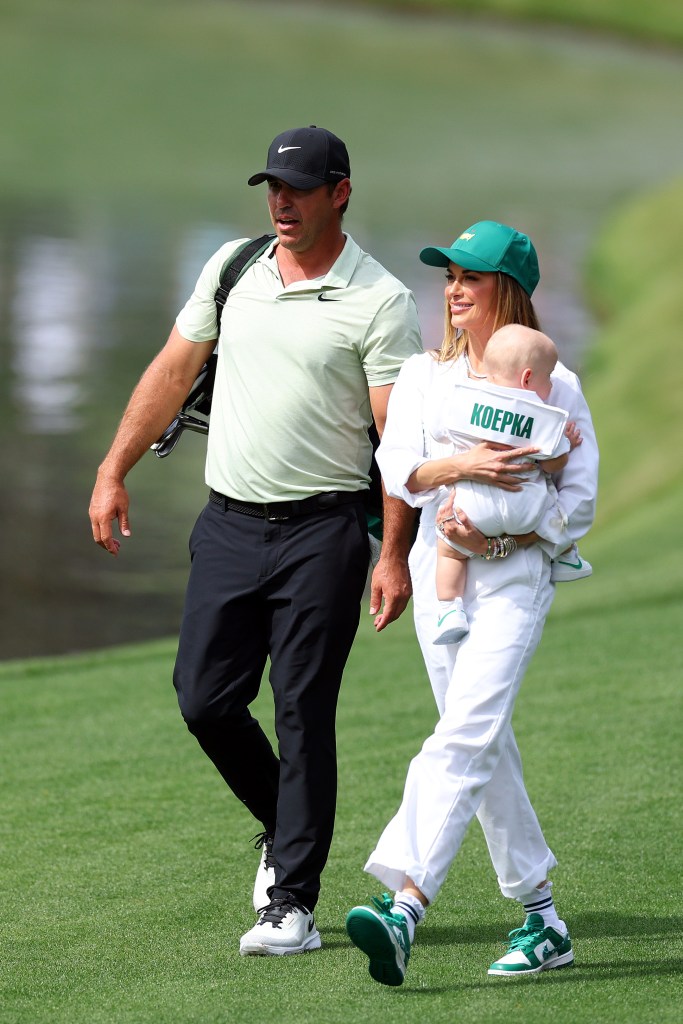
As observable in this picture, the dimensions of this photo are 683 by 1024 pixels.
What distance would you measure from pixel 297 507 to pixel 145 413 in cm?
60

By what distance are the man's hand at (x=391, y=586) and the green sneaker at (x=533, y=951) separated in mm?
847

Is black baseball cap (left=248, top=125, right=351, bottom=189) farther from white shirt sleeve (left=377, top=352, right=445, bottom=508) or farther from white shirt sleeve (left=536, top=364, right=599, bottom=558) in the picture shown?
white shirt sleeve (left=536, top=364, right=599, bottom=558)

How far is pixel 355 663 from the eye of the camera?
8.59m

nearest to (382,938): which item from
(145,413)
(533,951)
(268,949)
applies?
(533,951)

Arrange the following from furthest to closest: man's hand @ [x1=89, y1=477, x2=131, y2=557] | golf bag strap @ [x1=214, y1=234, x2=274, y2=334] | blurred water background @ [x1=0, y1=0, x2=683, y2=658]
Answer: blurred water background @ [x1=0, y1=0, x2=683, y2=658] → man's hand @ [x1=89, y1=477, x2=131, y2=557] → golf bag strap @ [x1=214, y1=234, x2=274, y2=334]

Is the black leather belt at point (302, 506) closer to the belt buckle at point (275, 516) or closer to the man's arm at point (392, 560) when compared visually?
the belt buckle at point (275, 516)

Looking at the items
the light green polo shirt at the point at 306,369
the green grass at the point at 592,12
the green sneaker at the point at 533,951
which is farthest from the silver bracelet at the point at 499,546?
the green grass at the point at 592,12

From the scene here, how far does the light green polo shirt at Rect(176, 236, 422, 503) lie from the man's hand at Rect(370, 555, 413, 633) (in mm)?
280

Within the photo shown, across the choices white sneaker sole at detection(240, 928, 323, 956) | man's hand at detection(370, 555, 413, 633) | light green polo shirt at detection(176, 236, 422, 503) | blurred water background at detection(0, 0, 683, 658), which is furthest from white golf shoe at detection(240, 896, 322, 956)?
blurred water background at detection(0, 0, 683, 658)

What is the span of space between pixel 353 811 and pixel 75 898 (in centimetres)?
126

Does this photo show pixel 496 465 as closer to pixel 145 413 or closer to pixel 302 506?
pixel 302 506

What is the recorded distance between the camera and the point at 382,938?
12.1 feet

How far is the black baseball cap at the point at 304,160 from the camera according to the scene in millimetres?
4285

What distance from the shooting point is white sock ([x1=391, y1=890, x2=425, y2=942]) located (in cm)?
378
